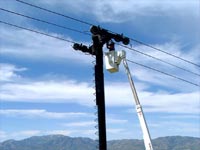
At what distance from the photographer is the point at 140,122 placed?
24.1 meters

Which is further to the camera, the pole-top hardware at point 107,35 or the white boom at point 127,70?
the pole-top hardware at point 107,35

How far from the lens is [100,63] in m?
25.5

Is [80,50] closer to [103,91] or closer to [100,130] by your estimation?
[103,91]

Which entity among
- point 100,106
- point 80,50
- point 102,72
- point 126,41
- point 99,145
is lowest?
point 99,145

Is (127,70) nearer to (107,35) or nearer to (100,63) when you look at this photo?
Answer: (100,63)

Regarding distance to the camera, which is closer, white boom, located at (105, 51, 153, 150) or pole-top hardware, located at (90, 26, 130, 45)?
white boom, located at (105, 51, 153, 150)

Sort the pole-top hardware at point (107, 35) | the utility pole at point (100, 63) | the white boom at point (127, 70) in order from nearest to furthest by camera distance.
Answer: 1. the white boom at point (127, 70)
2. the utility pole at point (100, 63)
3. the pole-top hardware at point (107, 35)

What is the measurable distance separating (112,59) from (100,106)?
3888mm

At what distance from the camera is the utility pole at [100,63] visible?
24.1 meters

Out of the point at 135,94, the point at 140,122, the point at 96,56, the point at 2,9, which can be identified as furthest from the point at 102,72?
the point at 2,9

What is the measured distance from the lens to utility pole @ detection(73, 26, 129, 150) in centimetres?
2409

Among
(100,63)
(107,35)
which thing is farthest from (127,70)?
(107,35)

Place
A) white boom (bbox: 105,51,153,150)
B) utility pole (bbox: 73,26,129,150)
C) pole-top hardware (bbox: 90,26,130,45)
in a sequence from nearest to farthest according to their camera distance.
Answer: white boom (bbox: 105,51,153,150) → utility pole (bbox: 73,26,129,150) → pole-top hardware (bbox: 90,26,130,45)

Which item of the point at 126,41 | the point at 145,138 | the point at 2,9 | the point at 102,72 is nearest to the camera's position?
the point at 2,9
